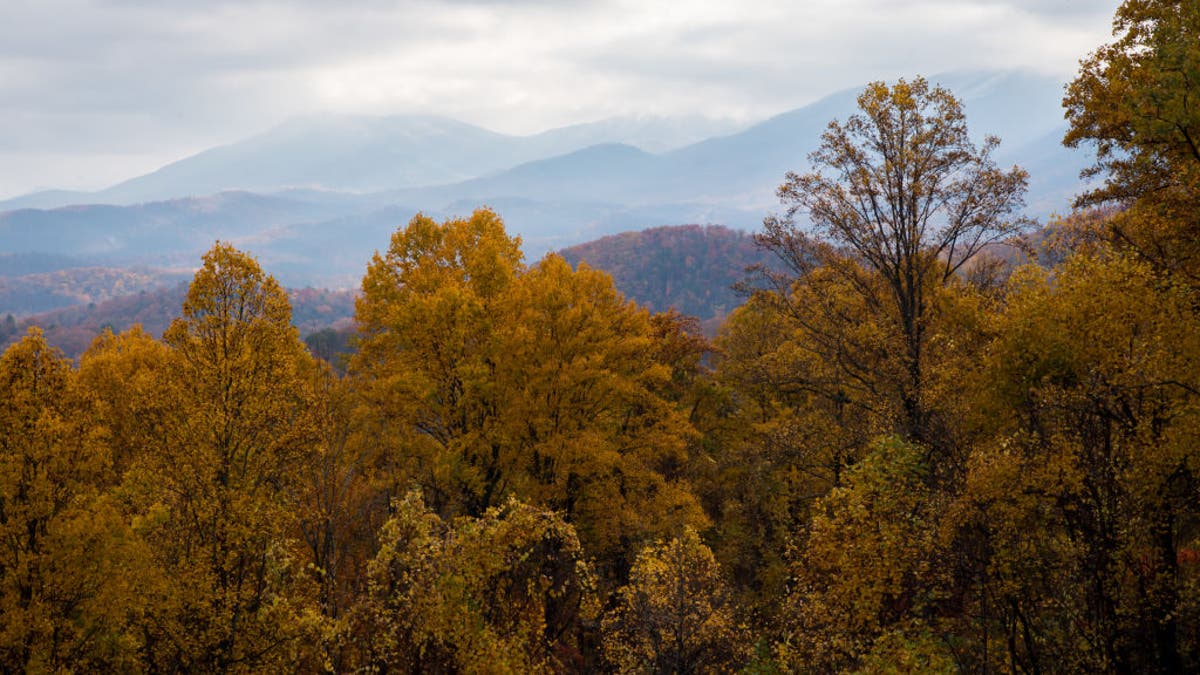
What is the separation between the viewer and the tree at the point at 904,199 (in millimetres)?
19891

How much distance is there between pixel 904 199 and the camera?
2062 cm

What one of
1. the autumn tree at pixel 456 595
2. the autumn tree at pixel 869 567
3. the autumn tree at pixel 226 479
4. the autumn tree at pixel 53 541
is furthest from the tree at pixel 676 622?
the autumn tree at pixel 53 541

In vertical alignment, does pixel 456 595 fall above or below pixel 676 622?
above

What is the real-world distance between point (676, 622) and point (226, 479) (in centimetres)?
1204

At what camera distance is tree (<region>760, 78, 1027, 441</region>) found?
19891mm

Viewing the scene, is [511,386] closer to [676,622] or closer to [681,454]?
[681,454]

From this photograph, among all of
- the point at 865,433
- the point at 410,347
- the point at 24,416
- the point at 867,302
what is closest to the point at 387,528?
the point at 24,416

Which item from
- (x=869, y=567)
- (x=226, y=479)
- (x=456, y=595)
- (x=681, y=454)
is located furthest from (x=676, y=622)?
(x=226, y=479)

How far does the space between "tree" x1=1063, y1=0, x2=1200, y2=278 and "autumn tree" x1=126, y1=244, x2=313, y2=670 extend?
19487 millimetres

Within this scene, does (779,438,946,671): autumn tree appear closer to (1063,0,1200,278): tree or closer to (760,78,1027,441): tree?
(760,78,1027,441): tree

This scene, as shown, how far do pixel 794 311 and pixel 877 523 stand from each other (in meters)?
9.14

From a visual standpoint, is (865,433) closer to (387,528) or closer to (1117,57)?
(1117,57)

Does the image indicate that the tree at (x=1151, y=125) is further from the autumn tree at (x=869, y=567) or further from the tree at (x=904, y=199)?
the autumn tree at (x=869, y=567)

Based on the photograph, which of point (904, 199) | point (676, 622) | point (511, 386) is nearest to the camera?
point (676, 622)
